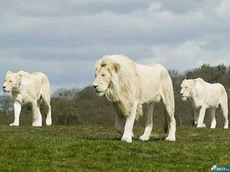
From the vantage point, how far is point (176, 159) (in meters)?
14.0

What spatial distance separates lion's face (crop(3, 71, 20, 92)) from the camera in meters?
28.3

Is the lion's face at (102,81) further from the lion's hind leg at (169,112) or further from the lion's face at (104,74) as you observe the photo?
the lion's hind leg at (169,112)

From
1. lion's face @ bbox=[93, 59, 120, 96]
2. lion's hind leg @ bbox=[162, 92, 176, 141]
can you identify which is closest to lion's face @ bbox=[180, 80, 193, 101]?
lion's hind leg @ bbox=[162, 92, 176, 141]

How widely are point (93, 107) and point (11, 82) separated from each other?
31.2 meters

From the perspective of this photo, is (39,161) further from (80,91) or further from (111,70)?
(80,91)

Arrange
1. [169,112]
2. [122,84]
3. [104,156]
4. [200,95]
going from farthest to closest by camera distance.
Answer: [200,95], [169,112], [122,84], [104,156]

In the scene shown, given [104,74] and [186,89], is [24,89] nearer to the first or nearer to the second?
[186,89]

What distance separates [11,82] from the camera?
28.4m

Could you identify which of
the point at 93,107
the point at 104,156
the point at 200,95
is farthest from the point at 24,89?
the point at 93,107

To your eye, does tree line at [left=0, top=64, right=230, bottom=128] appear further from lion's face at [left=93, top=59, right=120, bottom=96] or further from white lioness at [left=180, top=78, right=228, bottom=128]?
lion's face at [left=93, top=59, right=120, bottom=96]

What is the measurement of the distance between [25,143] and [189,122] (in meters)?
41.6

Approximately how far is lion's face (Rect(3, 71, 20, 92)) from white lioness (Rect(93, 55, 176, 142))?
11.5 m

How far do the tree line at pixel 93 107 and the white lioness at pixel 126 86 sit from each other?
31.6 metres

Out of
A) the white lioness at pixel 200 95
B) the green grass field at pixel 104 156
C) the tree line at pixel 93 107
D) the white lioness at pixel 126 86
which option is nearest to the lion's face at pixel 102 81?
the white lioness at pixel 126 86
